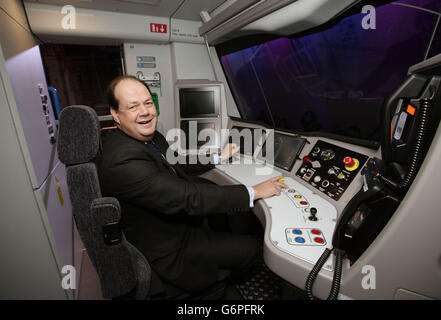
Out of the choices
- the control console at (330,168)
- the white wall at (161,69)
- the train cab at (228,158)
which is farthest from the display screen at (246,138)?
the white wall at (161,69)

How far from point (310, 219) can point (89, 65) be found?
5340mm

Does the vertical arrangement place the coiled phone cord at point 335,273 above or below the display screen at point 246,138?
below

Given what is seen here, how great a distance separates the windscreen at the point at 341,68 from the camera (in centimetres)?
166

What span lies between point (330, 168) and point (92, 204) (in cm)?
133

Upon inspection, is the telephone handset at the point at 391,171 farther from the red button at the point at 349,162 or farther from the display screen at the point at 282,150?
the display screen at the point at 282,150

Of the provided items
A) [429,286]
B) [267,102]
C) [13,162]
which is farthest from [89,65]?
[429,286]

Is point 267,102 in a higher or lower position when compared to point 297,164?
higher

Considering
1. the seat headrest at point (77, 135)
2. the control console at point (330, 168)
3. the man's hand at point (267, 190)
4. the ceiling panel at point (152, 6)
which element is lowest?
the man's hand at point (267, 190)

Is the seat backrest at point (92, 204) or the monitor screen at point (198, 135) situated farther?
the monitor screen at point (198, 135)

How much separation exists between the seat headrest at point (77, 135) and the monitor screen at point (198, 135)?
5.02 ft

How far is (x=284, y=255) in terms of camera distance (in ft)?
2.90

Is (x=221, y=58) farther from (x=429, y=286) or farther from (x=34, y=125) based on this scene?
(x=429, y=286)

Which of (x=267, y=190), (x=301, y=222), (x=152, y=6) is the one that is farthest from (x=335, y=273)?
(x=152, y=6)

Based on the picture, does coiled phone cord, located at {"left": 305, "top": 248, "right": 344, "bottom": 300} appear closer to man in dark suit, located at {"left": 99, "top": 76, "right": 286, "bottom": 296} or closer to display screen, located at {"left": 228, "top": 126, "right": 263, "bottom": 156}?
man in dark suit, located at {"left": 99, "top": 76, "right": 286, "bottom": 296}
